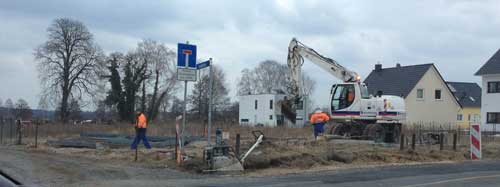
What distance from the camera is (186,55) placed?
15.3 m

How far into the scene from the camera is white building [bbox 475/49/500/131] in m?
56.3

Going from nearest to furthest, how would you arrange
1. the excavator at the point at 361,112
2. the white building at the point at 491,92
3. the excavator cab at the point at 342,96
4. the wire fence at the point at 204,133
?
the wire fence at the point at 204,133 < the excavator at the point at 361,112 < the excavator cab at the point at 342,96 < the white building at the point at 491,92

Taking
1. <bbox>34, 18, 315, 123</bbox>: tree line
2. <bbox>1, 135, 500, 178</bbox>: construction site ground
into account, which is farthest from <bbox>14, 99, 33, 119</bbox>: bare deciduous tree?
<bbox>1, 135, 500, 178</bbox>: construction site ground

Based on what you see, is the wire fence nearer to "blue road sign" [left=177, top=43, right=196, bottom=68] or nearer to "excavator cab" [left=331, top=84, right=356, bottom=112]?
"excavator cab" [left=331, top=84, right=356, bottom=112]

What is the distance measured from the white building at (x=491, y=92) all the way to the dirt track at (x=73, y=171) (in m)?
47.1

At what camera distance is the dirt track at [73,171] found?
12.9m

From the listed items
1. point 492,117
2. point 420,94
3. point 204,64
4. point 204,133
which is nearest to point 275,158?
point 204,64

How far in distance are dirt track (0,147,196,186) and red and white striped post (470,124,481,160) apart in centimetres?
1155

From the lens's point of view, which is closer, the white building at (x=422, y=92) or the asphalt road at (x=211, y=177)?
the asphalt road at (x=211, y=177)

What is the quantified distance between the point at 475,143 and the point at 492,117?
3842 centimetres

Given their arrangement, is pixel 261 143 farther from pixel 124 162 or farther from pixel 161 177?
pixel 161 177

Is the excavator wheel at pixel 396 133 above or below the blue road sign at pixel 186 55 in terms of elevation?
below

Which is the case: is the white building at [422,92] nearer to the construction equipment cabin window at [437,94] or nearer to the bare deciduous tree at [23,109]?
the construction equipment cabin window at [437,94]

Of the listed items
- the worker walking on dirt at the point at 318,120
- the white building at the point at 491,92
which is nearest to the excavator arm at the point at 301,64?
the worker walking on dirt at the point at 318,120
